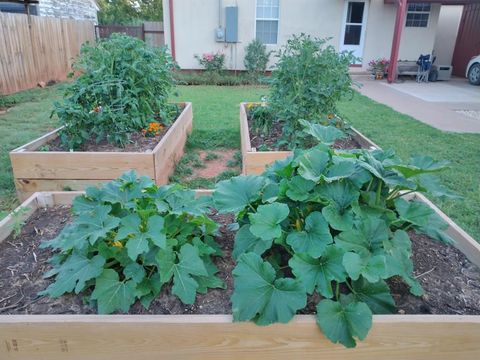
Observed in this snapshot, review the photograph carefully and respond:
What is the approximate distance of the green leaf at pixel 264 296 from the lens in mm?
1361

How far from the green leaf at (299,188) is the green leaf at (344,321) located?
1.40 ft

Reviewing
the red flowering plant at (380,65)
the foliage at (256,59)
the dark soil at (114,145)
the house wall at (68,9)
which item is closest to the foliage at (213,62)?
the foliage at (256,59)

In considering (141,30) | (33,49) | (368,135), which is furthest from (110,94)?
(141,30)

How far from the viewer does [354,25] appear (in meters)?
12.2

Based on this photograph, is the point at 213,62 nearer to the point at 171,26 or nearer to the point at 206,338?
the point at 171,26

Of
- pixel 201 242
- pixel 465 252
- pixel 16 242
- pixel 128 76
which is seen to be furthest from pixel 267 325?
pixel 128 76

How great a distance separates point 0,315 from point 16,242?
2.16ft

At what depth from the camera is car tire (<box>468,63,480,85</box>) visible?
11430 mm

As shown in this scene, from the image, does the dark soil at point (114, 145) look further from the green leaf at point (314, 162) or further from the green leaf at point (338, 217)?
the green leaf at point (338, 217)

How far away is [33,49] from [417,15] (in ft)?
37.8

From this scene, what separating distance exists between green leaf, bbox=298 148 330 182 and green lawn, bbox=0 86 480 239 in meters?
2.00

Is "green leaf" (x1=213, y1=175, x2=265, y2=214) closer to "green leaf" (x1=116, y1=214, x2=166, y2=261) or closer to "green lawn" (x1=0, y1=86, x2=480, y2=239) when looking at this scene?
"green leaf" (x1=116, y1=214, x2=166, y2=261)

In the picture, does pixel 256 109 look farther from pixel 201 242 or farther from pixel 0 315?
pixel 0 315

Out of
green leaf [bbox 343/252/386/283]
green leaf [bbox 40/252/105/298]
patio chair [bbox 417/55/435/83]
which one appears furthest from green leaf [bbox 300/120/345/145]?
patio chair [bbox 417/55/435/83]
